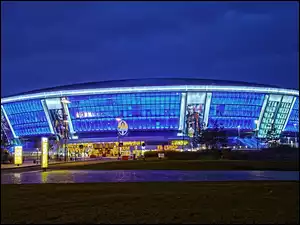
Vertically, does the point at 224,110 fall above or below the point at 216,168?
above

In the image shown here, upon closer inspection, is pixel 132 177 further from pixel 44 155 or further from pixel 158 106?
pixel 158 106

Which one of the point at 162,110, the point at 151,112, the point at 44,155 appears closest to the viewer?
the point at 44,155

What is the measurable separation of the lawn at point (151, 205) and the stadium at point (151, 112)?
82650 millimetres

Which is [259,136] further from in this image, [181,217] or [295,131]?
[181,217]

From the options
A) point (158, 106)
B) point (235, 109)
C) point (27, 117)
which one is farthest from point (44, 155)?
point (27, 117)

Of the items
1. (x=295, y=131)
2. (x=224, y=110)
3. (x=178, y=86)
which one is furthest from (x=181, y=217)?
(x=295, y=131)

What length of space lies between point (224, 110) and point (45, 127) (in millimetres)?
44634

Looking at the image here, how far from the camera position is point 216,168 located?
34812 mm

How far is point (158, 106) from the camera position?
108 metres

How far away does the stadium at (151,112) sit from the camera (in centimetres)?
10350

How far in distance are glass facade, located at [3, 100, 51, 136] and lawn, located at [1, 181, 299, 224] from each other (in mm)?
97281

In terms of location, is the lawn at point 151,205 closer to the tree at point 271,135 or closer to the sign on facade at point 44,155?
the sign on facade at point 44,155

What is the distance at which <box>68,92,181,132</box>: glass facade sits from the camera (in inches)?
4210

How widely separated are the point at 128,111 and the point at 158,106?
731cm
